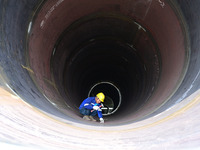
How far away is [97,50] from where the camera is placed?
479 cm

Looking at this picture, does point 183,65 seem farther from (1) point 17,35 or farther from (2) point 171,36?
(1) point 17,35

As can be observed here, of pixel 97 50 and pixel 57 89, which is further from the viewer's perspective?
pixel 97 50

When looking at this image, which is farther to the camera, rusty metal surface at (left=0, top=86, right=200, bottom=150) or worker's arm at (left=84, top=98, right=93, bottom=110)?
worker's arm at (left=84, top=98, right=93, bottom=110)

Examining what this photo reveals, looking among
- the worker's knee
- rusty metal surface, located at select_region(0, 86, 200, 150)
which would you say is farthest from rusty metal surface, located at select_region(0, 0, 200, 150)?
the worker's knee

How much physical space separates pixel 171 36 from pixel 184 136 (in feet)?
7.46

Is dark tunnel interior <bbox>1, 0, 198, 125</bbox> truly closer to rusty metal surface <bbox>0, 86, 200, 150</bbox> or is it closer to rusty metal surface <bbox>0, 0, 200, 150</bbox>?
rusty metal surface <bbox>0, 0, 200, 150</bbox>

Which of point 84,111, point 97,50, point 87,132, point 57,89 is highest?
point 97,50

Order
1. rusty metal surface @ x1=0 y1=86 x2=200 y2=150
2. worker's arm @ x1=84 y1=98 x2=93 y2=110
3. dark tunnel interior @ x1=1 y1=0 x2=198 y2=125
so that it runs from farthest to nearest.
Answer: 1. worker's arm @ x1=84 y1=98 x2=93 y2=110
2. dark tunnel interior @ x1=1 y1=0 x2=198 y2=125
3. rusty metal surface @ x1=0 y1=86 x2=200 y2=150

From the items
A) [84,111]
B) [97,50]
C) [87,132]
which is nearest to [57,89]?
[84,111]

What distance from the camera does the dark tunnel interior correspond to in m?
2.66

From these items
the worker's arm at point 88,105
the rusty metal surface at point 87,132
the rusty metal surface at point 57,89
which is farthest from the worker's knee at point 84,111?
the rusty metal surface at point 87,132

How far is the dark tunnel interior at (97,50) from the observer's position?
2.66 metres

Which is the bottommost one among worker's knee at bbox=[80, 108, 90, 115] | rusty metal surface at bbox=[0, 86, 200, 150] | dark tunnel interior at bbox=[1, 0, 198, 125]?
rusty metal surface at bbox=[0, 86, 200, 150]

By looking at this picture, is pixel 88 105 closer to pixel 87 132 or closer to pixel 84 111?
pixel 84 111
